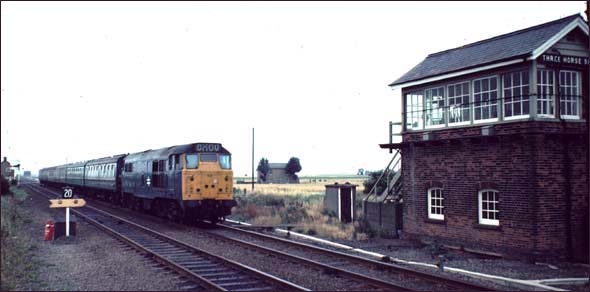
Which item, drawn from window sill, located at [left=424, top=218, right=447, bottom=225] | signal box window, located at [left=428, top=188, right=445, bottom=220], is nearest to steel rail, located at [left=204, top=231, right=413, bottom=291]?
window sill, located at [left=424, top=218, right=447, bottom=225]

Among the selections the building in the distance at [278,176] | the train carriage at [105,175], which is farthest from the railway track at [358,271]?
the building in the distance at [278,176]

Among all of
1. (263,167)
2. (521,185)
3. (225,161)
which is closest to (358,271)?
(521,185)

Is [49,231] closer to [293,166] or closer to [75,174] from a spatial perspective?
[75,174]

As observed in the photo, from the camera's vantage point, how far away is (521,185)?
43.7 ft

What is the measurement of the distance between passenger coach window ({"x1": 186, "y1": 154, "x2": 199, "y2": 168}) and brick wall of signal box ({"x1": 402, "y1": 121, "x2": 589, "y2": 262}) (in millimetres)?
9080

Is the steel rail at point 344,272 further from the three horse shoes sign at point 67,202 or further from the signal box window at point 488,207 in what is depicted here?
the three horse shoes sign at point 67,202

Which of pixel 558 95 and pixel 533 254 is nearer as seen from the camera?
pixel 533 254

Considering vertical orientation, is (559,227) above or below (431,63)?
below

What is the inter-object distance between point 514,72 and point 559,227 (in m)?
4.20

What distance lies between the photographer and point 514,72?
1402 centimetres

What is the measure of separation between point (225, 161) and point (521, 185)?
1150 cm

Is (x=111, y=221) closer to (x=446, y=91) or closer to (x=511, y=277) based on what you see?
(x=446, y=91)

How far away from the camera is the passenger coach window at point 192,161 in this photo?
19812 millimetres

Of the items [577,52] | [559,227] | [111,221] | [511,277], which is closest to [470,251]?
[559,227]
